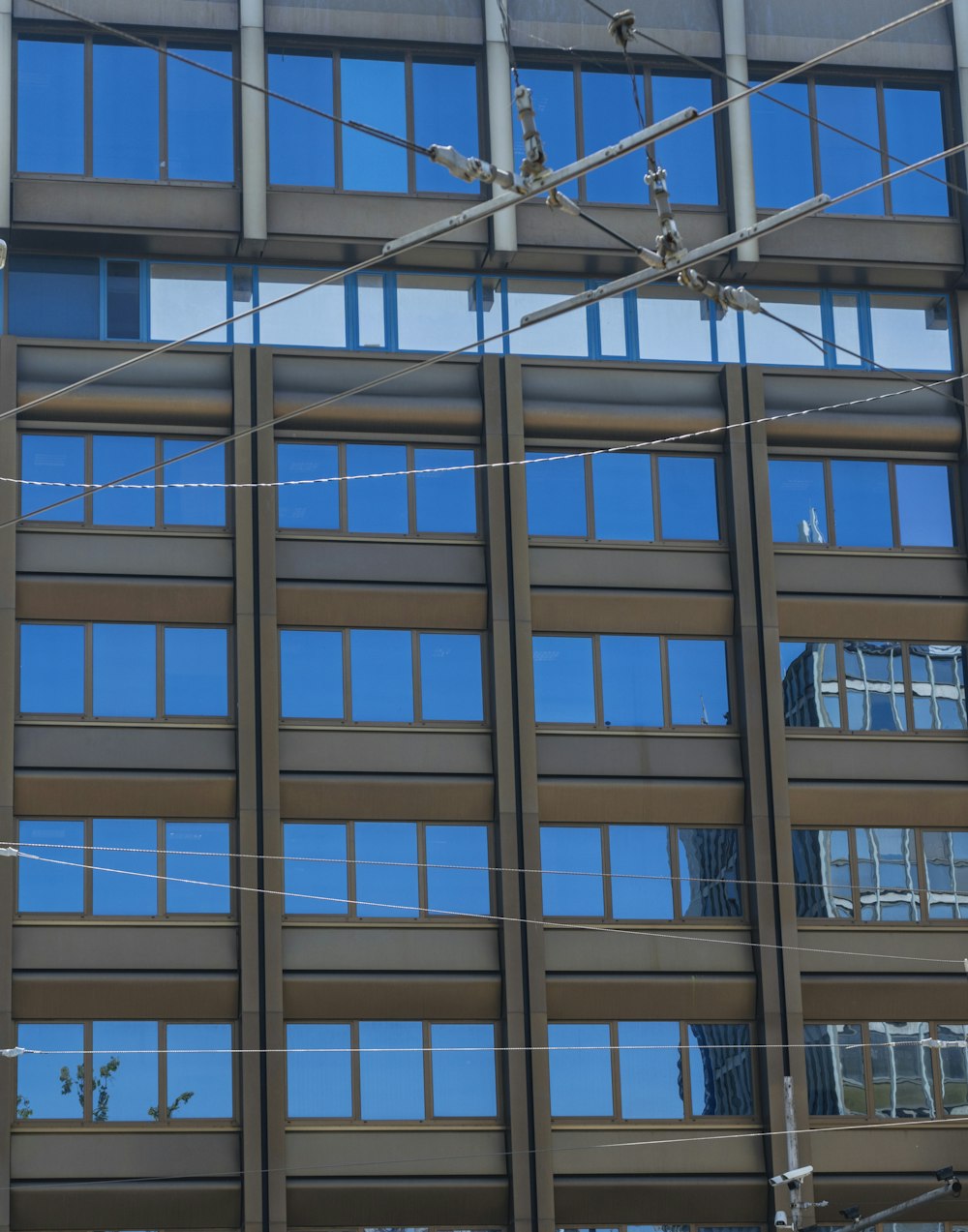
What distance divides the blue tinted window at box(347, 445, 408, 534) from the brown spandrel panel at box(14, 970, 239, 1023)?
31.2ft

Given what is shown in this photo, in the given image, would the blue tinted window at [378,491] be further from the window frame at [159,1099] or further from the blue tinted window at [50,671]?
the window frame at [159,1099]

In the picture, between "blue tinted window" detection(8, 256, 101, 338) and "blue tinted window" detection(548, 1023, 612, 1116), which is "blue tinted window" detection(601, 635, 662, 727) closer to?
"blue tinted window" detection(548, 1023, 612, 1116)

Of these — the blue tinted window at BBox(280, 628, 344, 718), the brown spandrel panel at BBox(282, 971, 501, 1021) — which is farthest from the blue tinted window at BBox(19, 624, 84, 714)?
the brown spandrel panel at BBox(282, 971, 501, 1021)

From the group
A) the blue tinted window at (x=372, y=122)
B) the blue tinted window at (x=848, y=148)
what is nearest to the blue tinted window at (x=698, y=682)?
the blue tinted window at (x=848, y=148)

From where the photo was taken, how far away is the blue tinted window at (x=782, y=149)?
1715 inches

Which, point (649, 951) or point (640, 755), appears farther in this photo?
point (640, 755)

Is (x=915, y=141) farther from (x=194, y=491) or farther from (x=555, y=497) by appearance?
(x=194, y=491)

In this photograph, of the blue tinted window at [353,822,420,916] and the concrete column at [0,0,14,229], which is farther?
the concrete column at [0,0,14,229]

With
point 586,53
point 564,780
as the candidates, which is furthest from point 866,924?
point 586,53

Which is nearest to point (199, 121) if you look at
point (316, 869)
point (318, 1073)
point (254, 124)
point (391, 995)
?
point (254, 124)

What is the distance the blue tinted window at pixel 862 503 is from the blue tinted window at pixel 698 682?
382cm

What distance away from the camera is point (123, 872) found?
38.5m

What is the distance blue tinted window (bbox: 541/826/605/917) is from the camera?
130 feet

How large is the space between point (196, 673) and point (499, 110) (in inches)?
532
